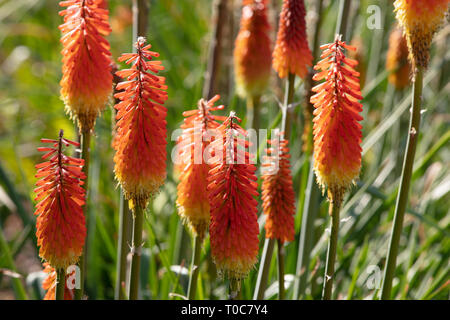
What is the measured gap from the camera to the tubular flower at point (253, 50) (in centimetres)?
323

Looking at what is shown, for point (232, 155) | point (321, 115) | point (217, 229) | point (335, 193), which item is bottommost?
point (217, 229)

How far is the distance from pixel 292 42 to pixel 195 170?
0.77 metres

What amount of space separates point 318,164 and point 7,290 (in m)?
3.66

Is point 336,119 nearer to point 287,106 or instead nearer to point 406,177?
point 406,177

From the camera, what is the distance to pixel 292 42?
2.41 meters

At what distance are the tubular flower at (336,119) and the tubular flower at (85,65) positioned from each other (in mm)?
752

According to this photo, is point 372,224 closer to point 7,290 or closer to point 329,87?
point 329,87

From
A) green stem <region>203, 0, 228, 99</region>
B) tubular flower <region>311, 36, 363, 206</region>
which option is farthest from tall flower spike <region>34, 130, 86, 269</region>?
green stem <region>203, 0, 228, 99</region>

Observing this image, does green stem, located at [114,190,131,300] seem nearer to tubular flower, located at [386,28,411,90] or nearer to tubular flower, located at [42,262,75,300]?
tubular flower, located at [42,262,75,300]

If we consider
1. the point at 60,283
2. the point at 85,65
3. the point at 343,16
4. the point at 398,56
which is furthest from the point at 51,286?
the point at 398,56

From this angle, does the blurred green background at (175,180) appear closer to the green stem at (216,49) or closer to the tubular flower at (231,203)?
the green stem at (216,49)

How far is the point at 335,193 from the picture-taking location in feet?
6.46
